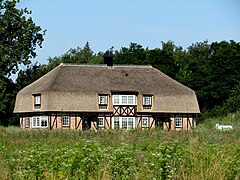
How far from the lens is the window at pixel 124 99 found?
56703mm

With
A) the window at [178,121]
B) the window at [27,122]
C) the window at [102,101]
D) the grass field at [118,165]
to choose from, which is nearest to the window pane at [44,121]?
Answer: the window at [27,122]

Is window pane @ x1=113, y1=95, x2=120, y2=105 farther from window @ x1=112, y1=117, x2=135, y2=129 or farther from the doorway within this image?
the doorway

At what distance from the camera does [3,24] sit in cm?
5859

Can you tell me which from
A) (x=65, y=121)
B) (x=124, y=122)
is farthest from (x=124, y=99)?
(x=65, y=121)

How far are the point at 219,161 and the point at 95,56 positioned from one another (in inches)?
3570

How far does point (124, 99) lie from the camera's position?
5694 centimetres

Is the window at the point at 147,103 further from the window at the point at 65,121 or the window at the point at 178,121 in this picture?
the window at the point at 65,121

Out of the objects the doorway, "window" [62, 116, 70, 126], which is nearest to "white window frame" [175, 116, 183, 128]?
the doorway

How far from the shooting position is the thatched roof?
5503cm

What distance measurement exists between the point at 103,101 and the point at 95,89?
51.5 inches

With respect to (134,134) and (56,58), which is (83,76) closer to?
(134,134)

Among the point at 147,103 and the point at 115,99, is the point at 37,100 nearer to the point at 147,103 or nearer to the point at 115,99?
the point at 115,99

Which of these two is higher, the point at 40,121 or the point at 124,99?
the point at 124,99

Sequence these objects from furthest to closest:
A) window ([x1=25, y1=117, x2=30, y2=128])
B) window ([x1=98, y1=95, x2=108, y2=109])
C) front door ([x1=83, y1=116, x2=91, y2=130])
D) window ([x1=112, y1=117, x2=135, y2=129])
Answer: window ([x1=25, y1=117, x2=30, y2=128]), window ([x1=112, y1=117, x2=135, y2=129]), window ([x1=98, y1=95, x2=108, y2=109]), front door ([x1=83, y1=116, x2=91, y2=130])
